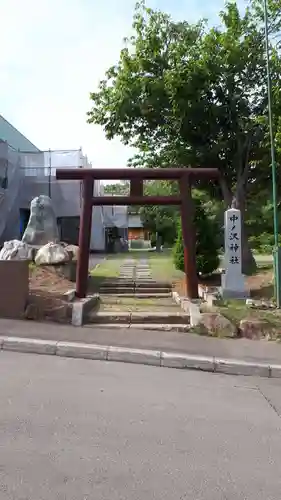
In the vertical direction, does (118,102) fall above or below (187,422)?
above

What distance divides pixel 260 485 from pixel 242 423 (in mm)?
1360

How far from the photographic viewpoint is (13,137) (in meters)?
30.1

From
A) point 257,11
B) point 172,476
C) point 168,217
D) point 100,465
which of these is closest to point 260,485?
point 172,476

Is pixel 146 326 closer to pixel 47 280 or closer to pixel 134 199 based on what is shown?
pixel 134 199

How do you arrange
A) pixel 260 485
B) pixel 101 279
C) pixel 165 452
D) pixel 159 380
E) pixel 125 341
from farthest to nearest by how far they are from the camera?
pixel 101 279 → pixel 125 341 → pixel 159 380 → pixel 165 452 → pixel 260 485

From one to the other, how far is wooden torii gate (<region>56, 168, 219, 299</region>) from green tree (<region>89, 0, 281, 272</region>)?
4.35 m

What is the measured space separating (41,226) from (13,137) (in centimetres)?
1614

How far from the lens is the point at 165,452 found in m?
3.91

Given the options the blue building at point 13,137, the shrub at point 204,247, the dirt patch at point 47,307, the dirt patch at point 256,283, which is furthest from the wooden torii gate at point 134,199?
the blue building at point 13,137

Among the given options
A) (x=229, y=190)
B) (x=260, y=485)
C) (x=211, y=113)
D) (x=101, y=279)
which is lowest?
(x=260, y=485)

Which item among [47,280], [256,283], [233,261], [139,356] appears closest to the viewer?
[139,356]

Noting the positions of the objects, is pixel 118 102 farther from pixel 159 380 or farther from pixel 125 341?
pixel 159 380

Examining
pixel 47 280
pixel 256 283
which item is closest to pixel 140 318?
pixel 47 280

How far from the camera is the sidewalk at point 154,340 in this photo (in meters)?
7.59
